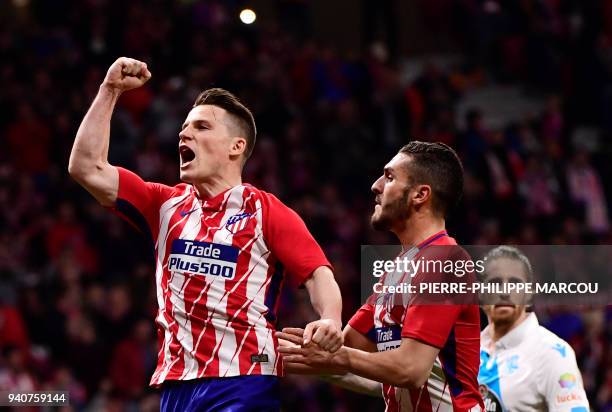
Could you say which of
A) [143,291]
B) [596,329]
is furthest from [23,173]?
[596,329]

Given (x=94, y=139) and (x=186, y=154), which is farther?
(x=186, y=154)

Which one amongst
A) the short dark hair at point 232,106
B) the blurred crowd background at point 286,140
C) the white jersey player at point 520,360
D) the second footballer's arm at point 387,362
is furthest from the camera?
the blurred crowd background at point 286,140

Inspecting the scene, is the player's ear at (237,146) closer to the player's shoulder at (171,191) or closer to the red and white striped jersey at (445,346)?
the player's shoulder at (171,191)

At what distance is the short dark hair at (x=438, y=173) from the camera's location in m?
5.15

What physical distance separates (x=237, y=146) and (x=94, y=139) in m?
0.66

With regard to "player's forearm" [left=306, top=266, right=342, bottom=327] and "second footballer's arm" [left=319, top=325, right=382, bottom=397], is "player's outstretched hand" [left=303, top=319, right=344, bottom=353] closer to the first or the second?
"player's forearm" [left=306, top=266, right=342, bottom=327]

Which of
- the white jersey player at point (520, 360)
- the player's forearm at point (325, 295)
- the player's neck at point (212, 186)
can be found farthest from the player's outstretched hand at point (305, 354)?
the white jersey player at point (520, 360)

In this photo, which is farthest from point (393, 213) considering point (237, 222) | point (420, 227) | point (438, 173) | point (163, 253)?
point (163, 253)

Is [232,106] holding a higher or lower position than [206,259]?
higher

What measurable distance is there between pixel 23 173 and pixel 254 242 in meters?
7.82

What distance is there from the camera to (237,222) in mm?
5105

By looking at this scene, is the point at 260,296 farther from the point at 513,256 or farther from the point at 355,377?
the point at 513,256

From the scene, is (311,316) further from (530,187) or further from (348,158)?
(530,187)

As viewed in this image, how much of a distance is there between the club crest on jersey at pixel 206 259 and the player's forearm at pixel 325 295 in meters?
0.35
